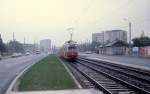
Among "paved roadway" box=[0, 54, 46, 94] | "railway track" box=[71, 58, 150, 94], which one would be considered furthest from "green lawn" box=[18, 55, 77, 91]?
"railway track" box=[71, 58, 150, 94]

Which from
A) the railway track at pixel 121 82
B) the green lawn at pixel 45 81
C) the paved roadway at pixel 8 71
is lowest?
the paved roadway at pixel 8 71

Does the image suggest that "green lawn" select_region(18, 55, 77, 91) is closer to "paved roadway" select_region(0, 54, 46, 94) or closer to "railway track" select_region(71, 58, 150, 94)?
"paved roadway" select_region(0, 54, 46, 94)

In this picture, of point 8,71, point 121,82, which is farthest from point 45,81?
point 8,71

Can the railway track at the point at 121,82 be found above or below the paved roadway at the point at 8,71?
above

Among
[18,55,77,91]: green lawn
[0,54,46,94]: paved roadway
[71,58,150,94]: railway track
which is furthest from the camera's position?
[0,54,46,94]: paved roadway

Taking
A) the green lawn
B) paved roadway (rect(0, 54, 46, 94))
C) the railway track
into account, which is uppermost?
the green lawn

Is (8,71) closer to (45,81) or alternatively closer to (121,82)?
(45,81)

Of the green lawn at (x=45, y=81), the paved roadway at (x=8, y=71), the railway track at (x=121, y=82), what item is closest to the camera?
the railway track at (x=121, y=82)

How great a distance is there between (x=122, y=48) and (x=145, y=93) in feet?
290

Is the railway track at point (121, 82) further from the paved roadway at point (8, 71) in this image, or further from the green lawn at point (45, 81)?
the paved roadway at point (8, 71)

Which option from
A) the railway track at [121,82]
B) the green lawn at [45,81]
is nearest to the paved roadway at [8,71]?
the green lawn at [45,81]

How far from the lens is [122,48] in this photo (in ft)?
334

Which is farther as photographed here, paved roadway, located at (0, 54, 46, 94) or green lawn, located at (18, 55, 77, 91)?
paved roadway, located at (0, 54, 46, 94)

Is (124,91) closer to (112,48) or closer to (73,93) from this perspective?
(73,93)
